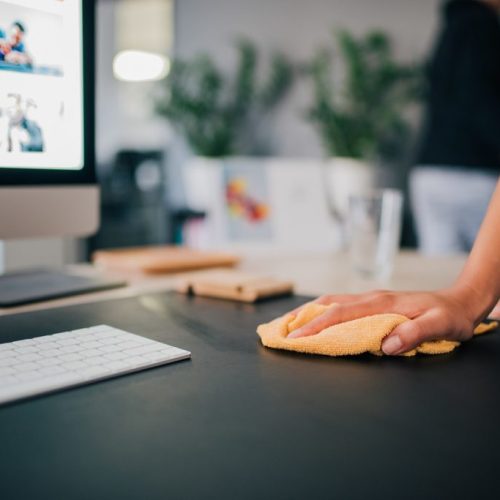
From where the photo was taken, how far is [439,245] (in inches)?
93.5

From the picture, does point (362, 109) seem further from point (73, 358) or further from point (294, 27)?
point (73, 358)

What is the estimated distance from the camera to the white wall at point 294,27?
133 inches

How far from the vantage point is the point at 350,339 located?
0.60m

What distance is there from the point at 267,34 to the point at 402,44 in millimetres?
958

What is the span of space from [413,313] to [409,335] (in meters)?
0.06

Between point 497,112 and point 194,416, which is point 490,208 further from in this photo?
point 497,112

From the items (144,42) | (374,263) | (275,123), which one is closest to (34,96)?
(374,263)

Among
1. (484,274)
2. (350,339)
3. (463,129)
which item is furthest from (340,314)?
(463,129)

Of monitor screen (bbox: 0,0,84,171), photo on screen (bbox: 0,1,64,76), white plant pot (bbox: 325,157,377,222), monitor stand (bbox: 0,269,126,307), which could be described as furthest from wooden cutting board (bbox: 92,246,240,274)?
white plant pot (bbox: 325,157,377,222)

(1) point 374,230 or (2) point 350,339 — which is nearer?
(2) point 350,339

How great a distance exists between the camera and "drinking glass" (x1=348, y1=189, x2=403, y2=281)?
3.73 ft

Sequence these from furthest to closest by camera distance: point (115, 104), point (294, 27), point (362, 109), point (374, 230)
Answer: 1. point (115, 104)
2. point (294, 27)
3. point (362, 109)
4. point (374, 230)

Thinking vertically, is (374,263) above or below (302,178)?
below

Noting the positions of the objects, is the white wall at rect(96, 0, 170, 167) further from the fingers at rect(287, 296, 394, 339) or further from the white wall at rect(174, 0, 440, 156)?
the fingers at rect(287, 296, 394, 339)
